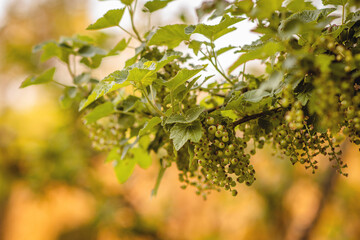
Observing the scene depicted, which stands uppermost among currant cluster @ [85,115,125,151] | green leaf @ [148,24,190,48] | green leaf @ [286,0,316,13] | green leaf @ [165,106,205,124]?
green leaf @ [286,0,316,13]

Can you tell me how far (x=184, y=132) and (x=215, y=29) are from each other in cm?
18

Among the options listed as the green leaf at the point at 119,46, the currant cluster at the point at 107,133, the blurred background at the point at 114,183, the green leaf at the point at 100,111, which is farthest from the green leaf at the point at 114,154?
the blurred background at the point at 114,183

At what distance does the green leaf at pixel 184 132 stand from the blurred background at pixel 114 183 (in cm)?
168

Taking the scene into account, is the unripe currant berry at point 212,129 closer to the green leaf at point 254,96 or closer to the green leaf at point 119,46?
the green leaf at point 254,96

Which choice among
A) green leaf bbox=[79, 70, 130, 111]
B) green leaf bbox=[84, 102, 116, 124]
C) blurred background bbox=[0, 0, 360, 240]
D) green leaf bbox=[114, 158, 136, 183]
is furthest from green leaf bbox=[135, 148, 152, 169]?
blurred background bbox=[0, 0, 360, 240]

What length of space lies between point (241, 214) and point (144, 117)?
288 cm

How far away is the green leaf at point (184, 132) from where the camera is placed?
466 mm

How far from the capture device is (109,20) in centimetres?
64

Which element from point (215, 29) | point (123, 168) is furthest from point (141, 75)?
point (123, 168)

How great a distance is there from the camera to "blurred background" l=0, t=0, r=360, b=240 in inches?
100

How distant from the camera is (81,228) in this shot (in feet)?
14.1

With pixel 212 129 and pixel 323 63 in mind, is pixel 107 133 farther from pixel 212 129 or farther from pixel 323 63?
pixel 323 63

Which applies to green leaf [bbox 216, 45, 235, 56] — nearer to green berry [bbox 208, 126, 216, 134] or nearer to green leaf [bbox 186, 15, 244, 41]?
green leaf [bbox 186, 15, 244, 41]

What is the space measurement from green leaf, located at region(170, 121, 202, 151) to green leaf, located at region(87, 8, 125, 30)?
29 centimetres
